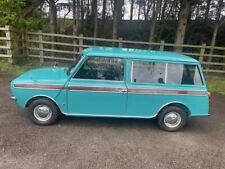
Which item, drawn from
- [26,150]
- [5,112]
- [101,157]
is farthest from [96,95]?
[5,112]

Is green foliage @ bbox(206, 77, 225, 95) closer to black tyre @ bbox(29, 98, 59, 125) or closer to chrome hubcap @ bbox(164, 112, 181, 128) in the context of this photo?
chrome hubcap @ bbox(164, 112, 181, 128)

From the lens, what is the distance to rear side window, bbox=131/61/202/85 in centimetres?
452

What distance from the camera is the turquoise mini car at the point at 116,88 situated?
4414 mm

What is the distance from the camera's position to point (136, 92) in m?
4.48

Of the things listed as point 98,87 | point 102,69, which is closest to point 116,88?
point 98,87

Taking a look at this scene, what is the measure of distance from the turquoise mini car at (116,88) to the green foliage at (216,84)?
12.9ft

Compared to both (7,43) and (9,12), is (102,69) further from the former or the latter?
(9,12)

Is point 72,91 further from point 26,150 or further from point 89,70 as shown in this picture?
point 26,150

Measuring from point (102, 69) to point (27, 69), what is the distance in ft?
18.3

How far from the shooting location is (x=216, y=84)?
882 cm

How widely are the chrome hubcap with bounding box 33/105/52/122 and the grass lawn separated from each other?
449cm

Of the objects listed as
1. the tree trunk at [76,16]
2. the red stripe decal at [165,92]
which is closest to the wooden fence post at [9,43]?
the tree trunk at [76,16]

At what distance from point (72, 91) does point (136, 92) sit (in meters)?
1.24

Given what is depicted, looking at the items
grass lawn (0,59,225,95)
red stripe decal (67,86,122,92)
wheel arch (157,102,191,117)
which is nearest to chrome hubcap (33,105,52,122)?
red stripe decal (67,86,122,92)
